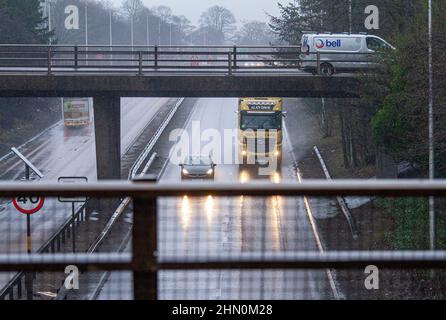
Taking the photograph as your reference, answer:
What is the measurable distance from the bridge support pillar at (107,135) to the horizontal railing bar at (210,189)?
30220 millimetres

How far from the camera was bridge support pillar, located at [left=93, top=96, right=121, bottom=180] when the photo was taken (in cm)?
3572

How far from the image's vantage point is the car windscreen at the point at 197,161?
42719 mm

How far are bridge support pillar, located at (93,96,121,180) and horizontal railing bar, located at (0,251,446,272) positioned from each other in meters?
30.2

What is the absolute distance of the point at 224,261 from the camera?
5324mm

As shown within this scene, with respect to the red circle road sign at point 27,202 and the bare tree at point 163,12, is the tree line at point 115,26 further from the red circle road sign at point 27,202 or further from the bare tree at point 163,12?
the red circle road sign at point 27,202

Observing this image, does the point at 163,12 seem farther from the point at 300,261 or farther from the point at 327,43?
the point at 300,261

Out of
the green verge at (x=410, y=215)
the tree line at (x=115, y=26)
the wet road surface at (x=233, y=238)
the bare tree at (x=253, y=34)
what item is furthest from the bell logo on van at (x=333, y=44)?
the bare tree at (x=253, y=34)

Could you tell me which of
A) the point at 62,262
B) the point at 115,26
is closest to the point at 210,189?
the point at 62,262

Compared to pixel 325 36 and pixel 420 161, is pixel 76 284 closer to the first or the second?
pixel 420 161

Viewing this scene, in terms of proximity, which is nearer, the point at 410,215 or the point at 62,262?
the point at 62,262

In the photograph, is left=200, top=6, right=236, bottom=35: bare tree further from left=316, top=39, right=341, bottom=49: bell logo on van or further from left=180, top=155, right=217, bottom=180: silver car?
left=316, top=39, right=341, bottom=49: bell logo on van

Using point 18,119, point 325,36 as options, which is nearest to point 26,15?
point 18,119

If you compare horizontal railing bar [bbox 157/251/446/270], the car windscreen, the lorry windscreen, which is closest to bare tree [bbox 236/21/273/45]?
the lorry windscreen

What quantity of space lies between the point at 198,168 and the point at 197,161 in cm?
81
